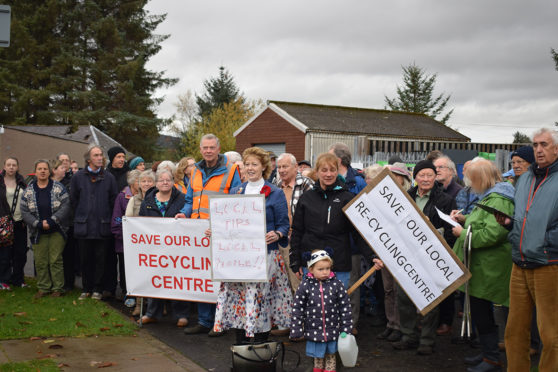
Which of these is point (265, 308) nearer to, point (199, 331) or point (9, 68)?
point (199, 331)

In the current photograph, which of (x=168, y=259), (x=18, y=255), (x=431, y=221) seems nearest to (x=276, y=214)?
(x=431, y=221)

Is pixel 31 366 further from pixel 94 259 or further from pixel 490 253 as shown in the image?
pixel 490 253

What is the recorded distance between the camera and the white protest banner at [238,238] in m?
5.82

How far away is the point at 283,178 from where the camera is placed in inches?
279

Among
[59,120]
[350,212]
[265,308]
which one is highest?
[59,120]

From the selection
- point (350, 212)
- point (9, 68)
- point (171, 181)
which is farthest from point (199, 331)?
point (9, 68)

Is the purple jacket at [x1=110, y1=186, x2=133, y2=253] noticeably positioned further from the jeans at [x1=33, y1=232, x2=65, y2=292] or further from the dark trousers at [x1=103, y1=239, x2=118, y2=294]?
the jeans at [x1=33, y1=232, x2=65, y2=292]

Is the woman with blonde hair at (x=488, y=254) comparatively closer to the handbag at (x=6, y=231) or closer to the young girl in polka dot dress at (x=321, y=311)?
the young girl in polka dot dress at (x=321, y=311)

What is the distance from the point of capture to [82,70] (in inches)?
1555

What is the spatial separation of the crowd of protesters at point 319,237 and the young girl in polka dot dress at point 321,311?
0.01 m

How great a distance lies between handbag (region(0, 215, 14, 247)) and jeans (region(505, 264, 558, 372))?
7767mm

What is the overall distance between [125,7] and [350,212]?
4024 centimetres

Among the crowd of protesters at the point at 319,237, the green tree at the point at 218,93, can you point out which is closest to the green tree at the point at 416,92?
the green tree at the point at 218,93

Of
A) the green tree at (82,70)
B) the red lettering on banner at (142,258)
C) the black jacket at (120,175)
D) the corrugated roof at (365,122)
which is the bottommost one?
the red lettering on banner at (142,258)
